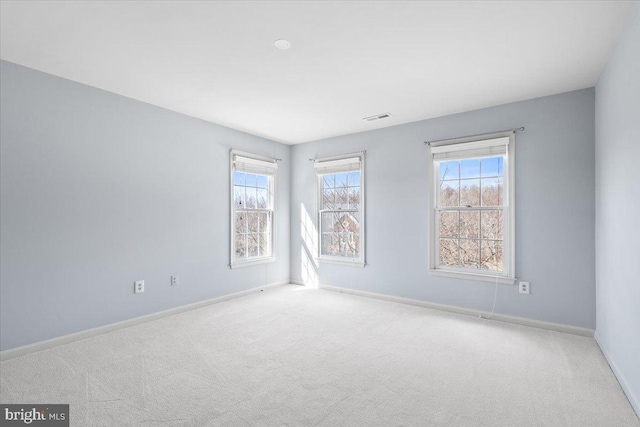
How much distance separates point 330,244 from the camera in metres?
5.29

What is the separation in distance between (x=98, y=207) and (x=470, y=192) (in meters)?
4.12

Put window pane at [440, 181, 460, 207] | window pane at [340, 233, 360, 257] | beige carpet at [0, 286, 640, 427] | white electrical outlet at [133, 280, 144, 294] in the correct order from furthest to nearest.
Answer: window pane at [340, 233, 360, 257] < window pane at [440, 181, 460, 207] < white electrical outlet at [133, 280, 144, 294] < beige carpet at [0, 286, 640, 427]

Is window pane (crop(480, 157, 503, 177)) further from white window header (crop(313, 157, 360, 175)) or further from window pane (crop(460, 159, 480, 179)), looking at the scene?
white window header (crop(313, 157, 360, 175))

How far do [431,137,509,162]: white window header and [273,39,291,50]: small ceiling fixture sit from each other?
2437mm

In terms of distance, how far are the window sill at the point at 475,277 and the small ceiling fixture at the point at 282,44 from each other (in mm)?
3111

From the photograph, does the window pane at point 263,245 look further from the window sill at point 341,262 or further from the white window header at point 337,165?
the white window header at point 337,165

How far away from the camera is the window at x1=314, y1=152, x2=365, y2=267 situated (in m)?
4.89

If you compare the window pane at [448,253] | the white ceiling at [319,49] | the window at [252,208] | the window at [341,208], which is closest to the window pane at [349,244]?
the window at [341,208]

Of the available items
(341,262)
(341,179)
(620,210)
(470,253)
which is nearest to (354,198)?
(341,179)

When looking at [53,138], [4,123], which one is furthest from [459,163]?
[4,123]

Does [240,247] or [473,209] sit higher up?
[473,209]

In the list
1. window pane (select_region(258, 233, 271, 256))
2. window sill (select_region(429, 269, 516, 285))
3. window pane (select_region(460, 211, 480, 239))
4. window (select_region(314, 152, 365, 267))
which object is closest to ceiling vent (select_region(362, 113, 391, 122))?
window (select_region(314, 152, 365, 267))

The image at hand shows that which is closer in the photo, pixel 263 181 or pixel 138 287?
pixel 138 287

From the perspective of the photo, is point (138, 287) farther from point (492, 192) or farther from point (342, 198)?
point (492, 192)
